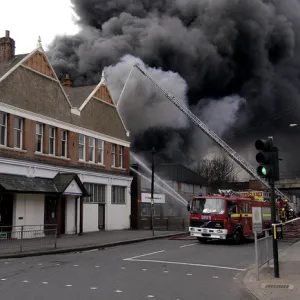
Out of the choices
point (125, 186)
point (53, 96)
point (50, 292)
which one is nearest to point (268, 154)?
point (50, 292)

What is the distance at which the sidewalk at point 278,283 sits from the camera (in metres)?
7.87

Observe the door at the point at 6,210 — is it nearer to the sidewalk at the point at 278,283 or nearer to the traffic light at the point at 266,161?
the sidewalk at the point at 278,283

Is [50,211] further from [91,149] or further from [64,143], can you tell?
[91,149]

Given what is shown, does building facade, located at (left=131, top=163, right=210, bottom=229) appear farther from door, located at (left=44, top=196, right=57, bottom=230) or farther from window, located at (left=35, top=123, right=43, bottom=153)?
window, located at (left=35, top=123, right=43, bottom=153)

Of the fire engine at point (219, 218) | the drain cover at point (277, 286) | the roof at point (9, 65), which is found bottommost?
the drain cover at point (277, 286)

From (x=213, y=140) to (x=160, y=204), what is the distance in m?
12.1

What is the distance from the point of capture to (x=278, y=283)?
29.6 feet

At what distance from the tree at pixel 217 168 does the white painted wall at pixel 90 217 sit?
3276 cm

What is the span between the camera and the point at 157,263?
12.4 metres

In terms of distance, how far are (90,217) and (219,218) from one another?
33.5 feet

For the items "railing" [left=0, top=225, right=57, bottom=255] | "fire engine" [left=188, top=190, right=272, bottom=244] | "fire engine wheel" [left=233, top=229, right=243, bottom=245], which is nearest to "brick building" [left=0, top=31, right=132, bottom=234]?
"railing" [left=0, top=225, right=57, bottom=255]

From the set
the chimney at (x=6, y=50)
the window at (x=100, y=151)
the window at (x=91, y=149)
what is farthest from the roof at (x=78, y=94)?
the chimney at (x=6, y=50)

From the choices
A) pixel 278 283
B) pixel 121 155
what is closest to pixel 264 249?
pixel 278 283

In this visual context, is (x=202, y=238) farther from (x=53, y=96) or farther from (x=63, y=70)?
(x=63, y=70)
